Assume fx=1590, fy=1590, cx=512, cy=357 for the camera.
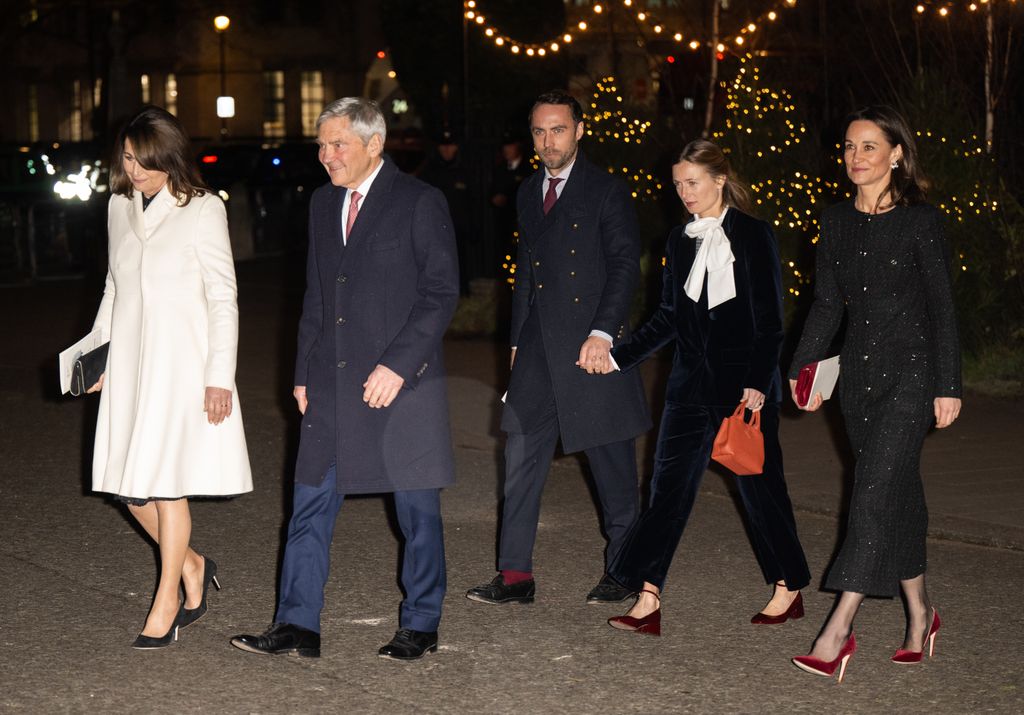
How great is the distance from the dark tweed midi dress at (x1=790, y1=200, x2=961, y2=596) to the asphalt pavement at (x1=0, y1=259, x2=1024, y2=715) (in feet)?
1.34

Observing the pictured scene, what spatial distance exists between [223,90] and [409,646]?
55476mm

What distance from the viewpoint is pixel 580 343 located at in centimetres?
598

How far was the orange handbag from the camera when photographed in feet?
17.6

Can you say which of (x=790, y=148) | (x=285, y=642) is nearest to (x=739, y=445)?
(x=285, y=642)

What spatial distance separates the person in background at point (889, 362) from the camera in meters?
5.01

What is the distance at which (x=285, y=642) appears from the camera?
5.23 m

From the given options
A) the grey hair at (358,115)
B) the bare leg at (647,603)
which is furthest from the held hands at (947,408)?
the grey hair at (358,115)

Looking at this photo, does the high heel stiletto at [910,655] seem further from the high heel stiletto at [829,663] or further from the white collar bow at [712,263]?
the white collar bow at [712,263]

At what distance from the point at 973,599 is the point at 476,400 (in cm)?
547

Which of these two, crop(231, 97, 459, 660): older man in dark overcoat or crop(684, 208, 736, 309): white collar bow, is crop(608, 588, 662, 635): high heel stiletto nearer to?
crop(231, 97, 459, 660): older man in dark overcoat

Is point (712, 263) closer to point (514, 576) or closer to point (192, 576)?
point (514, 576)

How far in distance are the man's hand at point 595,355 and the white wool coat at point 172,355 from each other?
1.27 metres

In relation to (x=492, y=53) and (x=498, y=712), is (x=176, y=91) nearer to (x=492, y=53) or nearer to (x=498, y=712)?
(x=492, y=53)

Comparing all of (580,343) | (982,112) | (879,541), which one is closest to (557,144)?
(580,343)
